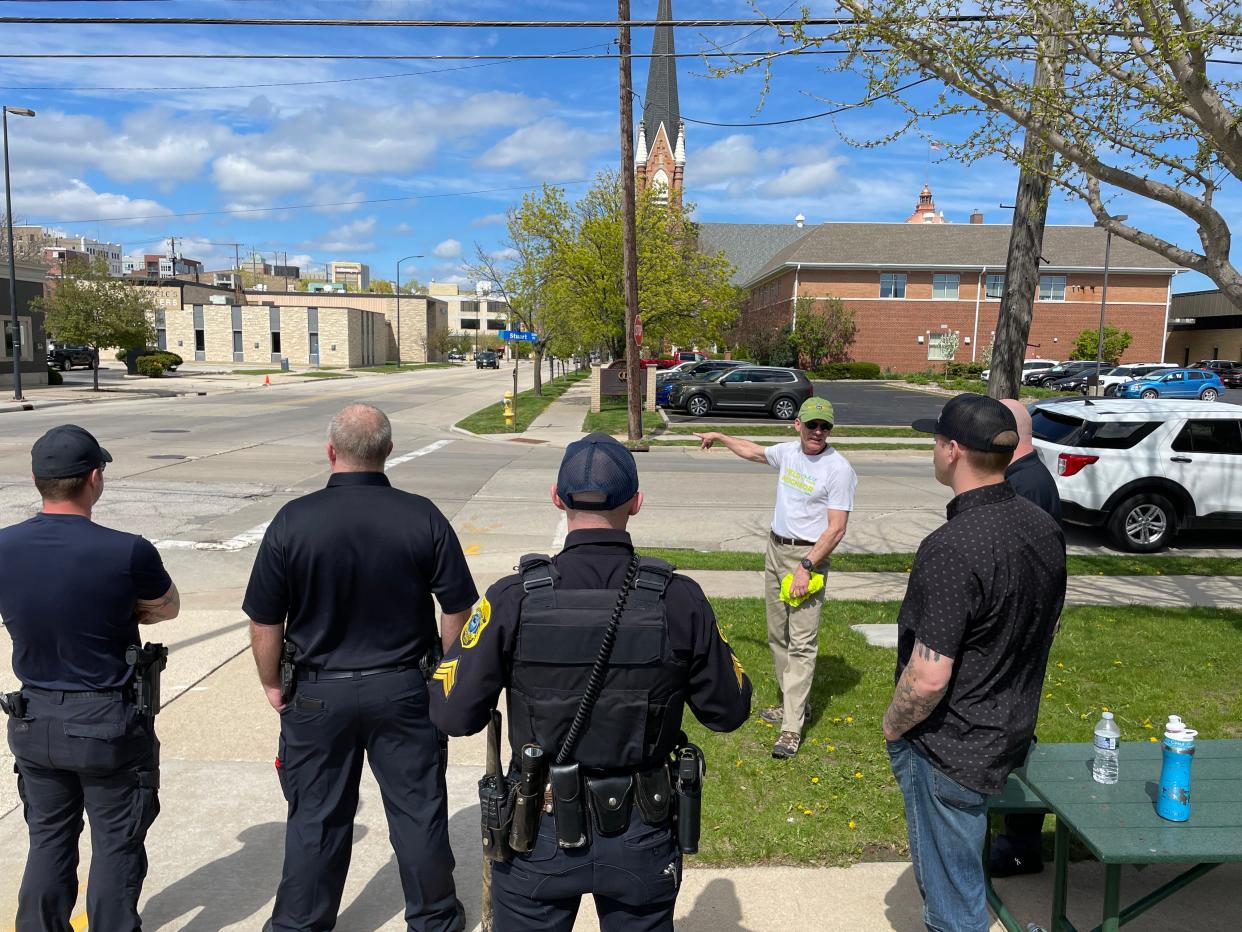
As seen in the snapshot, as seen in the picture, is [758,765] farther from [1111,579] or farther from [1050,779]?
[1111,579]

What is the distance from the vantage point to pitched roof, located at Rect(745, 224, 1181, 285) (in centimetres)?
5888

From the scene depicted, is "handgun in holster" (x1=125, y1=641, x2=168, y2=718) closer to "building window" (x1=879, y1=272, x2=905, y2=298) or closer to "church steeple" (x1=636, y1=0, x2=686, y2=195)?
"building window" (x1=879, y1=272, x2=905, y2=298)

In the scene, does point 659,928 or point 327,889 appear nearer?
point 659,928

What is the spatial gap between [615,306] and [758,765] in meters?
26.7

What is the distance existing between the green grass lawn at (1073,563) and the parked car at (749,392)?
17.7 metres

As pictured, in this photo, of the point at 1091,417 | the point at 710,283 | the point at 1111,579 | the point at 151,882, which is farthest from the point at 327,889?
the point at 710,283

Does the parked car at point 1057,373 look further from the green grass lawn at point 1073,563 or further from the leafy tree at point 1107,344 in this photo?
the green grass lawn at point 1073,563

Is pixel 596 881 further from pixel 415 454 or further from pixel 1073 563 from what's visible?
pixel 415 454

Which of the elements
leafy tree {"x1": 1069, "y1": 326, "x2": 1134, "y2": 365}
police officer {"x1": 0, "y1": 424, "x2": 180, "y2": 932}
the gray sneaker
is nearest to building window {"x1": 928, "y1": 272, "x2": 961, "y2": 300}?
leafy tree {"x1": 1069, "y1": 326, "x2": 1134, "y2": 365}

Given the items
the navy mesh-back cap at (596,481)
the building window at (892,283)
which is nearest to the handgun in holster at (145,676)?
the navy mesh-back cap at (596,481)

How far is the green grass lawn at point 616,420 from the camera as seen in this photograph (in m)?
24.0

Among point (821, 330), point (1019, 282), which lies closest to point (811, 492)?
point (1019, 282)

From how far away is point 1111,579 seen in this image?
9.25 meters

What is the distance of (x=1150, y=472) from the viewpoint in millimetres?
10742
